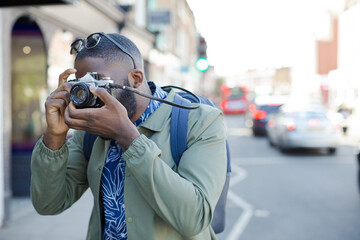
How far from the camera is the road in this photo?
16.4ft

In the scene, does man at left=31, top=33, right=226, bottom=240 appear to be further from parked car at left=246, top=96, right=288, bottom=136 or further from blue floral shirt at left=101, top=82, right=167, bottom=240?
parked car at left=246, top=96, right=288, bottom=136

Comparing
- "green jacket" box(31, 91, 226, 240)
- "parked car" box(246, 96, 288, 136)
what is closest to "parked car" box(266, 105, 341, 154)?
"parked car" box(246, 96, 288, 136)

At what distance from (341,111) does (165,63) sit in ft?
29.0

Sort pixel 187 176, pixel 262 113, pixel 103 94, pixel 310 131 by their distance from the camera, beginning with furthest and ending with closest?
pixel 262 113, pixel 310 131, pixel 187 176, pixel 103 94

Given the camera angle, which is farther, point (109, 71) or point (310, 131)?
point (310, 131)

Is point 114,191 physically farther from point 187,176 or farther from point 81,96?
point 81,96

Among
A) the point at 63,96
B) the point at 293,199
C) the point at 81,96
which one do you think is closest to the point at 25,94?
the point at 293,199

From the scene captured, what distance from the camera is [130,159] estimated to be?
1.39 m

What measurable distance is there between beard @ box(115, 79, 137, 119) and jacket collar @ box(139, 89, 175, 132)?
73 millimetres

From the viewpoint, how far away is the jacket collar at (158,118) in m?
1.60

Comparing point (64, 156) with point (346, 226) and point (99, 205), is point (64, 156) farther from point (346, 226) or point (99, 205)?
point (346, 226)

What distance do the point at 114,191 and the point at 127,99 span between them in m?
0.39

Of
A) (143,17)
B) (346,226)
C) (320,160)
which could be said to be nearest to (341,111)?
(320,160)

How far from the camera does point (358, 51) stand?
117 ft
